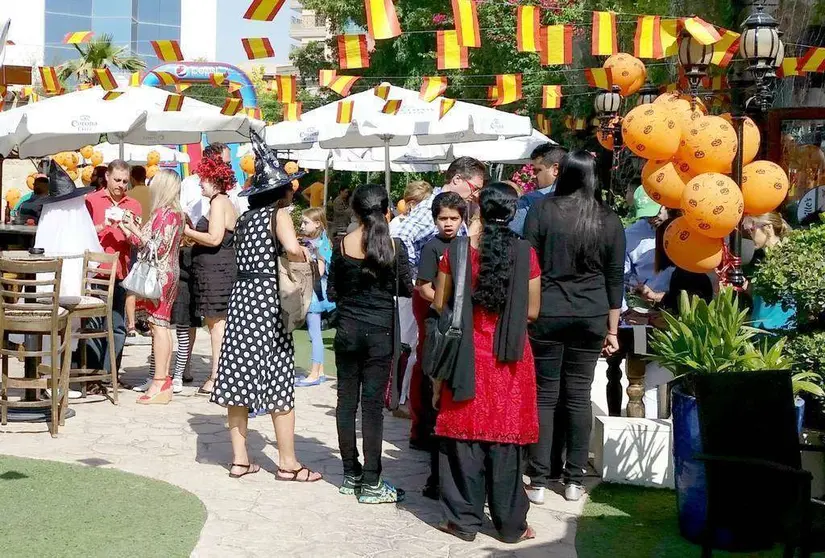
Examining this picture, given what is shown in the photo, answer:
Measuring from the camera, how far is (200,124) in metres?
12.0

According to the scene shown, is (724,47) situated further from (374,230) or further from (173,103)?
(173,103)

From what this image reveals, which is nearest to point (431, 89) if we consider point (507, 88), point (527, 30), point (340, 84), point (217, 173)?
point (340, 84)

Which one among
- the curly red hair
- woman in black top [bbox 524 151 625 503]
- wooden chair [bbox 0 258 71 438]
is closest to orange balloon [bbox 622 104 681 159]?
woman in black top [bbox 524 151 625 503]

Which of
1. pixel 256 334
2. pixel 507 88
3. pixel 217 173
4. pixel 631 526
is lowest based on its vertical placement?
pixel 631 526

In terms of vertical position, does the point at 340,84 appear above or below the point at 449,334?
above

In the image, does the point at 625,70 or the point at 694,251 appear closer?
the point at 694,251

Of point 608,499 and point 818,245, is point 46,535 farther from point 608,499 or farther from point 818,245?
point 818,245

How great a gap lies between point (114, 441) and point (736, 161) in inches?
192

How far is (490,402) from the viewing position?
5508 millimetres

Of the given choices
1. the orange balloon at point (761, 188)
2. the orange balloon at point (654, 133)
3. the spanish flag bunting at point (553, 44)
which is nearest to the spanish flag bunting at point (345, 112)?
the spanish flag bunting at point (553, 44)

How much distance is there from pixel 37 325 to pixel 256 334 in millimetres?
2145

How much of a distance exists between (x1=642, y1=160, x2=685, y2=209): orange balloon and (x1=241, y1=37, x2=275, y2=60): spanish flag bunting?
405 centimetres

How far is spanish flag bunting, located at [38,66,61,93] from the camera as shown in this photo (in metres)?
13.3

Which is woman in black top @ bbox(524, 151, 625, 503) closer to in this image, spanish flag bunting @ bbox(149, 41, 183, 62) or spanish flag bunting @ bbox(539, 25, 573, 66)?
spanish flag bunting @ bbox(539, 25, 573, 66)
